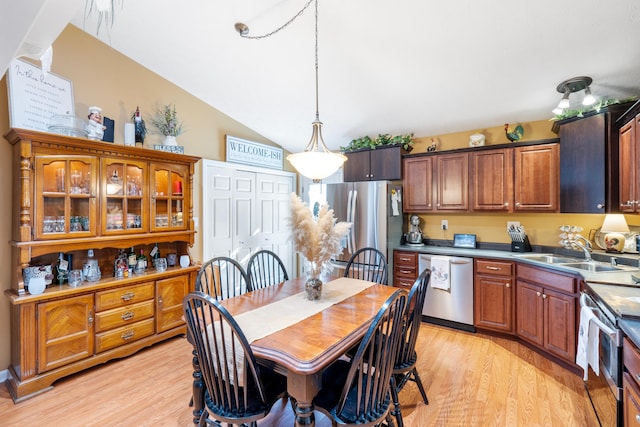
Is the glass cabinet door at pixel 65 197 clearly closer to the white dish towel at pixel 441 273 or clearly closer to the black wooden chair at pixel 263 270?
the black wooden chair at pixel 263 270

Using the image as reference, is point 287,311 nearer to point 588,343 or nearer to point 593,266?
point 588,343

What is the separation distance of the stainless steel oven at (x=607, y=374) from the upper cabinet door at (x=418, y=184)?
78.7 inches

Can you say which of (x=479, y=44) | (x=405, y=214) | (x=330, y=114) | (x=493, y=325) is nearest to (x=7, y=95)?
(x=330, y=114)

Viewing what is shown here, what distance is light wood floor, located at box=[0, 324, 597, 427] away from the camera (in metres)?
A: 1.93

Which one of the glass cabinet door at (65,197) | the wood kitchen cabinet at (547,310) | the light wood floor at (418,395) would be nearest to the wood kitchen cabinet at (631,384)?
the light wood floor at (418,395)

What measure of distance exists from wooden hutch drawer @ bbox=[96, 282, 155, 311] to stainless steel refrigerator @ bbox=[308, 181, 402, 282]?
2170 mm

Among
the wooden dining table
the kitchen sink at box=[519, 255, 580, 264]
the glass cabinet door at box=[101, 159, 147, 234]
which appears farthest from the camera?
the kitchen sink at box=[519, 255, 580, 264]

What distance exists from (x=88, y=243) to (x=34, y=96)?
132cm

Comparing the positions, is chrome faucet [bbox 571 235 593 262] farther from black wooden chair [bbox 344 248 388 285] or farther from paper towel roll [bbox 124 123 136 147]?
paper towel roll [bbox 124 123 136 147]

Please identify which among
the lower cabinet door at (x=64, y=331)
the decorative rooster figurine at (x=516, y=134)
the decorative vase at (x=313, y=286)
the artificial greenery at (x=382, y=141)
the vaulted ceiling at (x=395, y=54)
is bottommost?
the lower cabinet door at (x=64, y=331)

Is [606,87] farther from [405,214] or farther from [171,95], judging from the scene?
[171,95]

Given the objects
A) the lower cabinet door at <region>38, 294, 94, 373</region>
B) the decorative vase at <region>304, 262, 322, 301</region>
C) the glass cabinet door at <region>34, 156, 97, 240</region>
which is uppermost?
the glass cabinet door at <region>34, 156, 97, 240</region>

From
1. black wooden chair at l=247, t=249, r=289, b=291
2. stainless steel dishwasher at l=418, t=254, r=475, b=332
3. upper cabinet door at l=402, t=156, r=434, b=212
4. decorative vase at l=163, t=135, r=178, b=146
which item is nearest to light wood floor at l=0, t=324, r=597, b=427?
stainless steel dishwasher at l=418, t=254, r=475, b=332

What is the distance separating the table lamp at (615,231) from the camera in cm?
270
